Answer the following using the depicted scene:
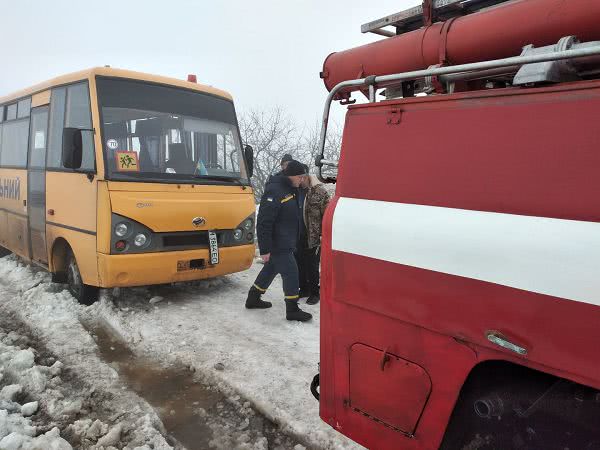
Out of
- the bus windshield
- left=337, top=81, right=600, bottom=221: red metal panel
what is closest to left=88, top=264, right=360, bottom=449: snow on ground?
the bus windshield

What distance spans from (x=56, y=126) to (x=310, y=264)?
3.66 meters

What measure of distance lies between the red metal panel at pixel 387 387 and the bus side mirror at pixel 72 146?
402 centimetres

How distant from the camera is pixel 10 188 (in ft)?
22.8

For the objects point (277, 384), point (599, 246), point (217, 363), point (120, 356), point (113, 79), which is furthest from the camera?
point (113, 79)

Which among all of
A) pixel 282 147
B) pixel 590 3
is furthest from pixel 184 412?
pixel 282 147

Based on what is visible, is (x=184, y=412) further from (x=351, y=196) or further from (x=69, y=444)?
(x=351, y=196)

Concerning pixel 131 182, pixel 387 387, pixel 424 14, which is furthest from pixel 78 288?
pixel 424 14

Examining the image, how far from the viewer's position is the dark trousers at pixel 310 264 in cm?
586

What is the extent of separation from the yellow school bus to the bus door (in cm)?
1

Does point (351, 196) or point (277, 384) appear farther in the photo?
point (277, 384)

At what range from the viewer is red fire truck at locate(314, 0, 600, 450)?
4.78 feet

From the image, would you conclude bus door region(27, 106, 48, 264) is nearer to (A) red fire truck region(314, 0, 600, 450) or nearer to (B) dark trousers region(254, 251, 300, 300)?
(B) dark trousers region(254, 251, 300, 300)

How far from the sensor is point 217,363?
12.8ft

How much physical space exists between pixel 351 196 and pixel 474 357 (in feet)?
2.83
